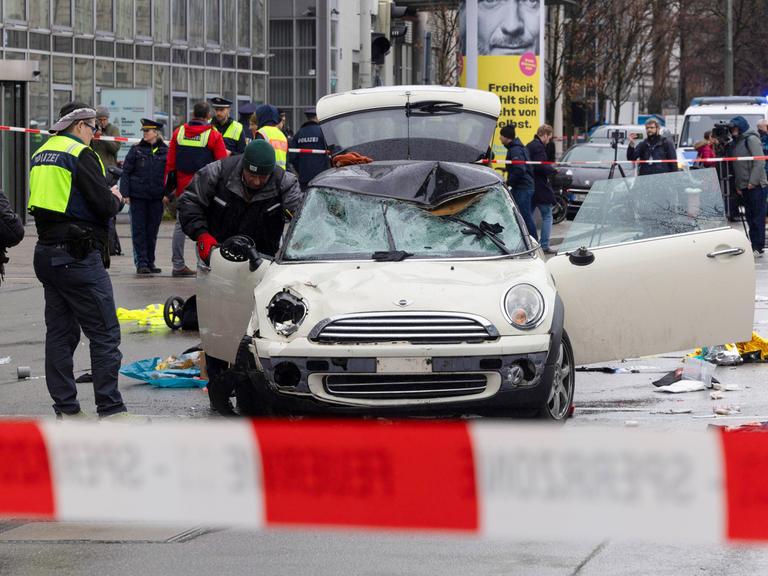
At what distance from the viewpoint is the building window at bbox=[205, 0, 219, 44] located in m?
37.8

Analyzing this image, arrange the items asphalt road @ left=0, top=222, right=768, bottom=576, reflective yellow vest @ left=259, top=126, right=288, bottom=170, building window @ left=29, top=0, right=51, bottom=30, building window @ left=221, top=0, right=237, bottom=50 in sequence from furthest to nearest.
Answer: building window @ left=221, top=0, right=237, bottom=50, building window @ left=29, top=0, right=51, bottom=30, reflective yellow vest @ left=259, top=126, right=288, bottom=170, asphalt road @ left=0, top=222, right=768, bottom=576

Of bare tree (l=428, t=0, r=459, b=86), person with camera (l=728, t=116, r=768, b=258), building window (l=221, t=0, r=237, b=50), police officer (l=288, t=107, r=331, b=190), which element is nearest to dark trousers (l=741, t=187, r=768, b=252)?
person with camera (l=728, t=116, r=768, b=258)

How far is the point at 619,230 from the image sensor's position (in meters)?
10.1

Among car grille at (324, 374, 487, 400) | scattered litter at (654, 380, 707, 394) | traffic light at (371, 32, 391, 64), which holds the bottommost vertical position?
scattered litter at (654, 380, 707, 394)

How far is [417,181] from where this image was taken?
960cm

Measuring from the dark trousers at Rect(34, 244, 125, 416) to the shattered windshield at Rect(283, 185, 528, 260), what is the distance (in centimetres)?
107

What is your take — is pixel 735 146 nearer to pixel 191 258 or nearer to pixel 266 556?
pixel 191 258

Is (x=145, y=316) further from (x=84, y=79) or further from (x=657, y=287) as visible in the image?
(x=84, y=79)

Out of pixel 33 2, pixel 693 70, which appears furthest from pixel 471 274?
pixel 693 70

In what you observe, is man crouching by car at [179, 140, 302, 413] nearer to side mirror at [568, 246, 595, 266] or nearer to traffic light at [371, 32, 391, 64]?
side mirror at [568, 246, 595, 266]

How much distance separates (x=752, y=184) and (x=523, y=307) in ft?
46.6

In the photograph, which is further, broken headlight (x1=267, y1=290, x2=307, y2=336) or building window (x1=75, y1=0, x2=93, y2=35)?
building window (x1=75, y1=0, x2=93, y2=35)

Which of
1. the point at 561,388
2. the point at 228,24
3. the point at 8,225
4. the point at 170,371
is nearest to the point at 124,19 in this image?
the point at 228,24

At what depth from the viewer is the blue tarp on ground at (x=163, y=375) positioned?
426 inches
